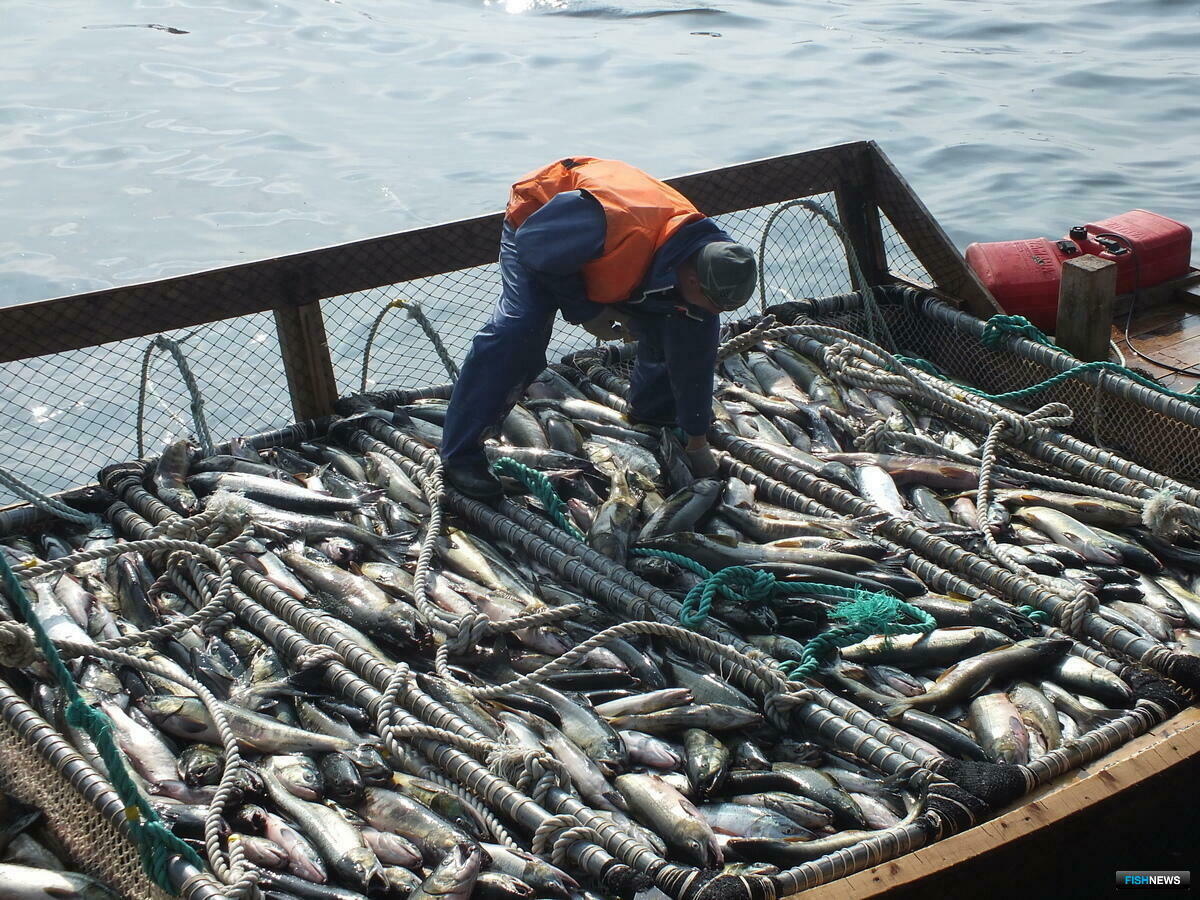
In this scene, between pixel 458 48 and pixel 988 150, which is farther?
pixel 458 48

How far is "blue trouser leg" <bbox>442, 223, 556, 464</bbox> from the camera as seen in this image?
5.36 metres

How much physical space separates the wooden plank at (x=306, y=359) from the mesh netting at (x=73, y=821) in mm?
2932

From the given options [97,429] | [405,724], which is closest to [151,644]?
[405,724]

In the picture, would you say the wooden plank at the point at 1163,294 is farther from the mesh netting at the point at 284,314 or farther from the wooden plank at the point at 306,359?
the wooden plank at the point at 306,359

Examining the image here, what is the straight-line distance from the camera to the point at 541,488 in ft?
18.1

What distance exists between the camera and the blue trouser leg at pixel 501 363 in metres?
5.36

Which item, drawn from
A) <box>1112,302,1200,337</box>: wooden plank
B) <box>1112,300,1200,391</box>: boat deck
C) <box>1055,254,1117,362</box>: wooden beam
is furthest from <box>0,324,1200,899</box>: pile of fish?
<box>1112,302,1200,337</box>: wooden plank

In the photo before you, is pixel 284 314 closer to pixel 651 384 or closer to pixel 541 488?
pixel 541 488

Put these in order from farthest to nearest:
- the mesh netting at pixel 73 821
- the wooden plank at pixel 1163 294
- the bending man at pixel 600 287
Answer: the wooden plank at pixel 1163 294, the bending man at pixel 600 287, the mesh netting at pixel 73 821

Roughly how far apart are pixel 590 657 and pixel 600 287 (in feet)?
5.71

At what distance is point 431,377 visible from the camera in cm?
1248

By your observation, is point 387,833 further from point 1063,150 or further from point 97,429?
point 1063,150

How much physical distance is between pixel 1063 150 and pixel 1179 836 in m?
15.4

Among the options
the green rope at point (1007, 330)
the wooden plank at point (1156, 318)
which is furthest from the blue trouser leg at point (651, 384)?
the wooden plank at point (1156, 318)
